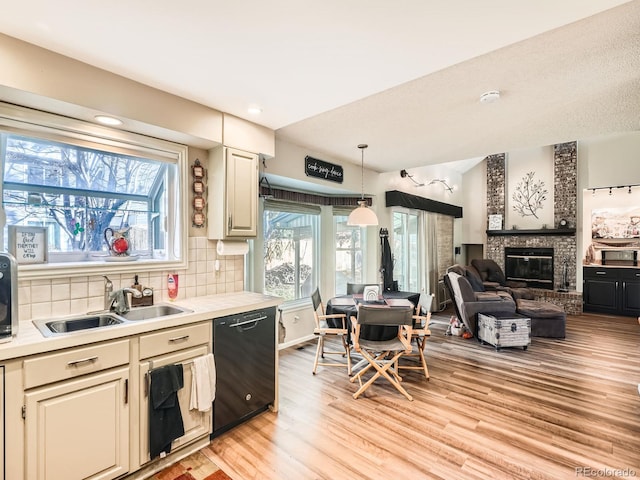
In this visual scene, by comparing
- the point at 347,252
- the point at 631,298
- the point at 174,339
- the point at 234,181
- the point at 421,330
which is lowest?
the point at 631,298

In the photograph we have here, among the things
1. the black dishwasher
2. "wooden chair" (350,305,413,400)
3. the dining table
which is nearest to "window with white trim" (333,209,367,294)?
the dining table

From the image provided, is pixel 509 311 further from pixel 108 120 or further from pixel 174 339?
pixel 108 120

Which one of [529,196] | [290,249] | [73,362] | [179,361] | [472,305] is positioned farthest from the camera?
[529,196]

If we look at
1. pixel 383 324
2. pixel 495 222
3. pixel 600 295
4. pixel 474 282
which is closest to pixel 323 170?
pixel 383 324

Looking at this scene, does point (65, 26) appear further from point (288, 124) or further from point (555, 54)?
point (555, 54)

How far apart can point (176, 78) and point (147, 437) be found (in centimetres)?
232

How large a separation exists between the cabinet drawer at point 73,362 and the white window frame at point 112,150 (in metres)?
0.65

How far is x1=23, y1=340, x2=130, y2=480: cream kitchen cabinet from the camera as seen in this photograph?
151 centimetres

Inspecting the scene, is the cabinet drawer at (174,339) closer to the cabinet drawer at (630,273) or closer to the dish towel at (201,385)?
the dish towel at (201,385)

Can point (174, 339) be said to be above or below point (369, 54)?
below

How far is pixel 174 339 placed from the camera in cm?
201

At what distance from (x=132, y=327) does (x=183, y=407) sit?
2.20ft

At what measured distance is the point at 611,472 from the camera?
6.39ft

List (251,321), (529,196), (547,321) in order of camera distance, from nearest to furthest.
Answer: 1. (251,321)
2. (547,321)
3. (529,196)
